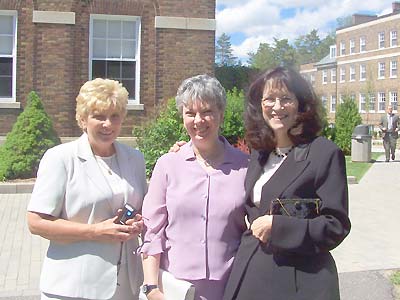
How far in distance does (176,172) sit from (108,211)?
0.41 m

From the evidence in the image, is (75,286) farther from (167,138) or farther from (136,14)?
(136,14)

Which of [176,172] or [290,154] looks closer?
[290,154]

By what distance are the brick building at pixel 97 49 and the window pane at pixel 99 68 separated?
1 centimetres

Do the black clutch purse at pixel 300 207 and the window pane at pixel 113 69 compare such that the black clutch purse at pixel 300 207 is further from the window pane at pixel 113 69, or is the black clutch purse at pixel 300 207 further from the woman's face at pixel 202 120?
the window pane at pixel 113 69

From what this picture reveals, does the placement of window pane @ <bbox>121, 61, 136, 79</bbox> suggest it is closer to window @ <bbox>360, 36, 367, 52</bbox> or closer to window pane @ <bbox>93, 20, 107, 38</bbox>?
window pane @ <bbox>93, 20, 107, 38</bbox>

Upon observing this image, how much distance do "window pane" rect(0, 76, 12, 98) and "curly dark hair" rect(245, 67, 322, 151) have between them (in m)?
12.3

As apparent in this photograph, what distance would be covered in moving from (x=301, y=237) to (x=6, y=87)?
42.3 ft

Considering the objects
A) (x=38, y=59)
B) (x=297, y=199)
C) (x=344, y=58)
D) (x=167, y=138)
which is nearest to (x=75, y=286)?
(x=297, y=199)

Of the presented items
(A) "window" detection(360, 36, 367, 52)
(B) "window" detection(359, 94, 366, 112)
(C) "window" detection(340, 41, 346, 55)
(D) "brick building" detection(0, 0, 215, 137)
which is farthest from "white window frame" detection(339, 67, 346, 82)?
(D) "brick building" detection(0, 0, 215, 137)

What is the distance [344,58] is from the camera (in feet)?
226

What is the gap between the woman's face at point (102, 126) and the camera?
275 cm

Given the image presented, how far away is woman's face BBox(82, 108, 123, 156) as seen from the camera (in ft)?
9.03

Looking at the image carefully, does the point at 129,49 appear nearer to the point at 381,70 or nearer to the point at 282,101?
the point at 282,101

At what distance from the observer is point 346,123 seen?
2298cm
